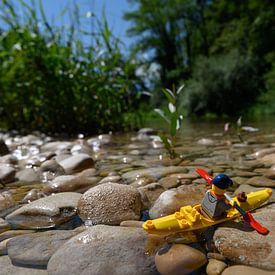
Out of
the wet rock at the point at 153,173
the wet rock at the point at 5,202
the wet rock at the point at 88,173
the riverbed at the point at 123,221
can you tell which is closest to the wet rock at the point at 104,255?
the riverbed at the point at 123,221

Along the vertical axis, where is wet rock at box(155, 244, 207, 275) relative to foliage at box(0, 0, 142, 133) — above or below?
below

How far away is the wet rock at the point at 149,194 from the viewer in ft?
5.37

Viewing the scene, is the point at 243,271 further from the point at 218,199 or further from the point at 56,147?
the point at 56,147

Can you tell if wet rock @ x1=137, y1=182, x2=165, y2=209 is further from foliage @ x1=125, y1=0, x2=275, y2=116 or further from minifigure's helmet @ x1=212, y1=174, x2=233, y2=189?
foliage @ x1=125, y1=0, x2=275, y2=116

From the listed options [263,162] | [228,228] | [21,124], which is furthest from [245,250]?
[21,124]

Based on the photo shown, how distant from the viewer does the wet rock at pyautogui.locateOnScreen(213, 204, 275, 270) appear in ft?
3.45

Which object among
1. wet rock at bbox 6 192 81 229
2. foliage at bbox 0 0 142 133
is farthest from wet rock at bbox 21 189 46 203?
foliage at bbox 0 0 142 133

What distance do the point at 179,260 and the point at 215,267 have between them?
111 millimetres

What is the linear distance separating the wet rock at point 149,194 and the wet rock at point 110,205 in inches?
3.5

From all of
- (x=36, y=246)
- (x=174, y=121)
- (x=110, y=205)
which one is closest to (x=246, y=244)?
(x=110, y=205)

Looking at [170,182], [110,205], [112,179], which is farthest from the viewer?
[112,179]

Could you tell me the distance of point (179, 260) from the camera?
3.48 ft

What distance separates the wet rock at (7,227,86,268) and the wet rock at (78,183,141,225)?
16 centimetres

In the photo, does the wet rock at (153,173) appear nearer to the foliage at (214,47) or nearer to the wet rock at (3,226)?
the wet rock at (3,226)
